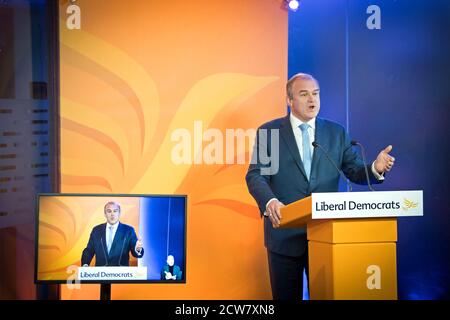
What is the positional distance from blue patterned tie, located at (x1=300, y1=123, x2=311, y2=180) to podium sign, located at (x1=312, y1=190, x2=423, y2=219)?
114cm

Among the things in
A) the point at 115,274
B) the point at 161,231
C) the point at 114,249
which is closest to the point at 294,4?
the point at 161,231

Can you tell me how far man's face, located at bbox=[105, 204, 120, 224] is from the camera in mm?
4508

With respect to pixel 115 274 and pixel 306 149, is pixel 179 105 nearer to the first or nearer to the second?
pixel 306 149

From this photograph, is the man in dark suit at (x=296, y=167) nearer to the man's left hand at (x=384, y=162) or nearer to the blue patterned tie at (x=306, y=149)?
the blue patterned tie at (x=306, y=149)

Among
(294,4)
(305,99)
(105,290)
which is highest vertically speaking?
(294,4)

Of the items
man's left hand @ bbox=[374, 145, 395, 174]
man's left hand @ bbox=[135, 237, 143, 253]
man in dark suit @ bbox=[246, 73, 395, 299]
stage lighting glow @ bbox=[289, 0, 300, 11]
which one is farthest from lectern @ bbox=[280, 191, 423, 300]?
stage lighting glow @ bbox=[289, 0, 300, 11]

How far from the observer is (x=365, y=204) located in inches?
144

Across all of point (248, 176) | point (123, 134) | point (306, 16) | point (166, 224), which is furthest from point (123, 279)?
point (306, 16)

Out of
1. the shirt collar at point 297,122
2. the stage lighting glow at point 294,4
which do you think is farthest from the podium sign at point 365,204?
the stage lighting glow at point 294,4

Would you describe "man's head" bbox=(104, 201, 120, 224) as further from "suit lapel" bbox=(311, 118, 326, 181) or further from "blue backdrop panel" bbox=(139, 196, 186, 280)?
"suit lapel" bbox=(311, 118, 326, 181)

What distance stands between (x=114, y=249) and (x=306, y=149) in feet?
4.70

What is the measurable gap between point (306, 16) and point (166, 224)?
2.09 m

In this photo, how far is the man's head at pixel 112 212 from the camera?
4508mm

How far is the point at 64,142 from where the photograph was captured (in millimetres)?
5402
